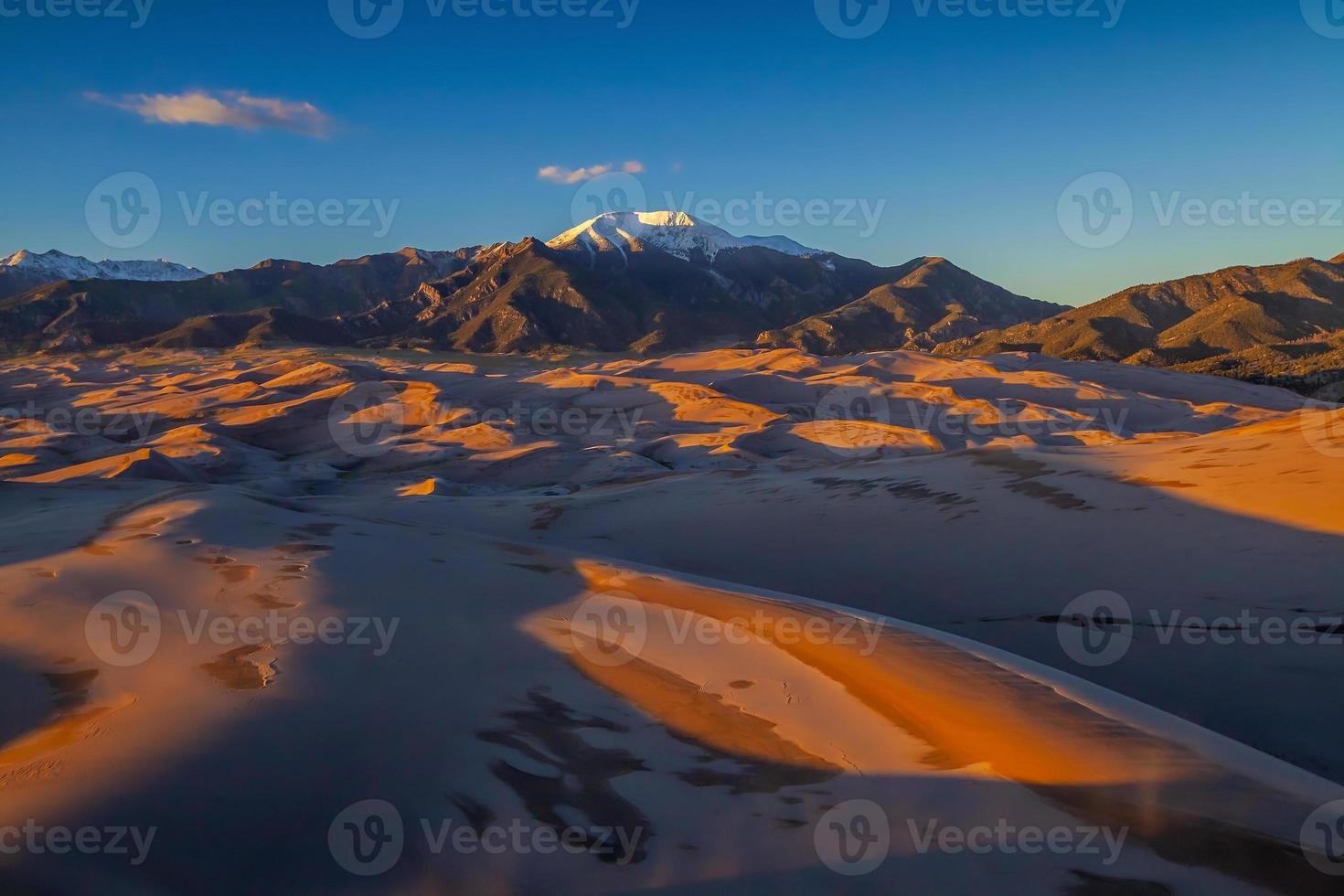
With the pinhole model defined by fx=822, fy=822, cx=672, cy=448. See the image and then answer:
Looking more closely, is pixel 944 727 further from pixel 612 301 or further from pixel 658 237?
pixel 658 237

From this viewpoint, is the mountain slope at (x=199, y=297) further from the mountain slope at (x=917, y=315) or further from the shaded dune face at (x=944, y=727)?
the shaded dune face at (x=944, y=727)

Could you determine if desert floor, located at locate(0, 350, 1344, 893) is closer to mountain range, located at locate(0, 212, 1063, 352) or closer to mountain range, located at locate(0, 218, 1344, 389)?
mountain range, located at locate(0, 218, 1344, 389)

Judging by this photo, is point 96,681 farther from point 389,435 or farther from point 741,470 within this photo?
point 389,435

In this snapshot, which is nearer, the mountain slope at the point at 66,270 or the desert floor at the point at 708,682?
the desert floor at the point at 708,682

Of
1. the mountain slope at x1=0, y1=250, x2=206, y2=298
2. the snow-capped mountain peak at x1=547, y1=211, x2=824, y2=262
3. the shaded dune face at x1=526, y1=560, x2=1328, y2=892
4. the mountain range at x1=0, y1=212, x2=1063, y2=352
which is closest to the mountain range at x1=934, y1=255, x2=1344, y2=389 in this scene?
the mountain range at x1=0, y1=212, x2=1063, y2=352

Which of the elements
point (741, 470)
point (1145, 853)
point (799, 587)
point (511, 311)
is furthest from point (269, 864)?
point (511, 311)

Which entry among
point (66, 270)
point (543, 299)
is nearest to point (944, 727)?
point (543, 299)

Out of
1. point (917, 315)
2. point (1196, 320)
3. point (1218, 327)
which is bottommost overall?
point (1218, 327)

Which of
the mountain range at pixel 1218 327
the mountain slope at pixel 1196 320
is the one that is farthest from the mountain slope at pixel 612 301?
the mountain range at pixel 1218 327
